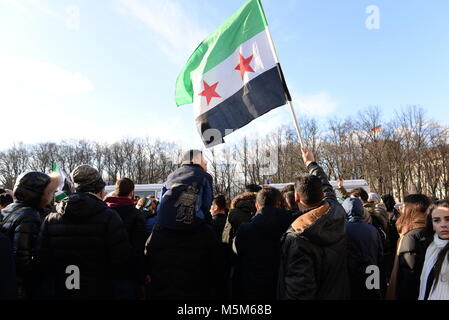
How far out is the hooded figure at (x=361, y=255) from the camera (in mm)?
4129

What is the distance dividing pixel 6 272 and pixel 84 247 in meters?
0.90

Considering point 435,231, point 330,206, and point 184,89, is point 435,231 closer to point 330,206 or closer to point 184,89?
point 330,206

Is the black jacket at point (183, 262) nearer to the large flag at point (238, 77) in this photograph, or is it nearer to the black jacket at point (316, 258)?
the black jacket at point (316, 258)

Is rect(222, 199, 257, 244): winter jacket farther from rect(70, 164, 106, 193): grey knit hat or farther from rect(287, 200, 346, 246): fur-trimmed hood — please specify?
rect(70, 164, 106, 193): grey knit hat

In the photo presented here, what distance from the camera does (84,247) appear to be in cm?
308

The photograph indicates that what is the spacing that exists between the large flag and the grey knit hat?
2883 millimetres

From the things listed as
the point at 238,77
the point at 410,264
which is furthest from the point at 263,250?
the point at 238,77

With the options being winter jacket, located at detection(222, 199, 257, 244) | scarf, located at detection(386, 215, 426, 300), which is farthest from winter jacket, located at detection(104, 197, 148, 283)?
scarf, located at detection(386, 215, 426, 300)

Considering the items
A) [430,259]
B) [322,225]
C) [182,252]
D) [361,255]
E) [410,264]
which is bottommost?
[361,255]

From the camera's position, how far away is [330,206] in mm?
3182

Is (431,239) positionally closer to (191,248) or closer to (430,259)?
(430,259)

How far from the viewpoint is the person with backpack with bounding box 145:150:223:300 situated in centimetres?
317
